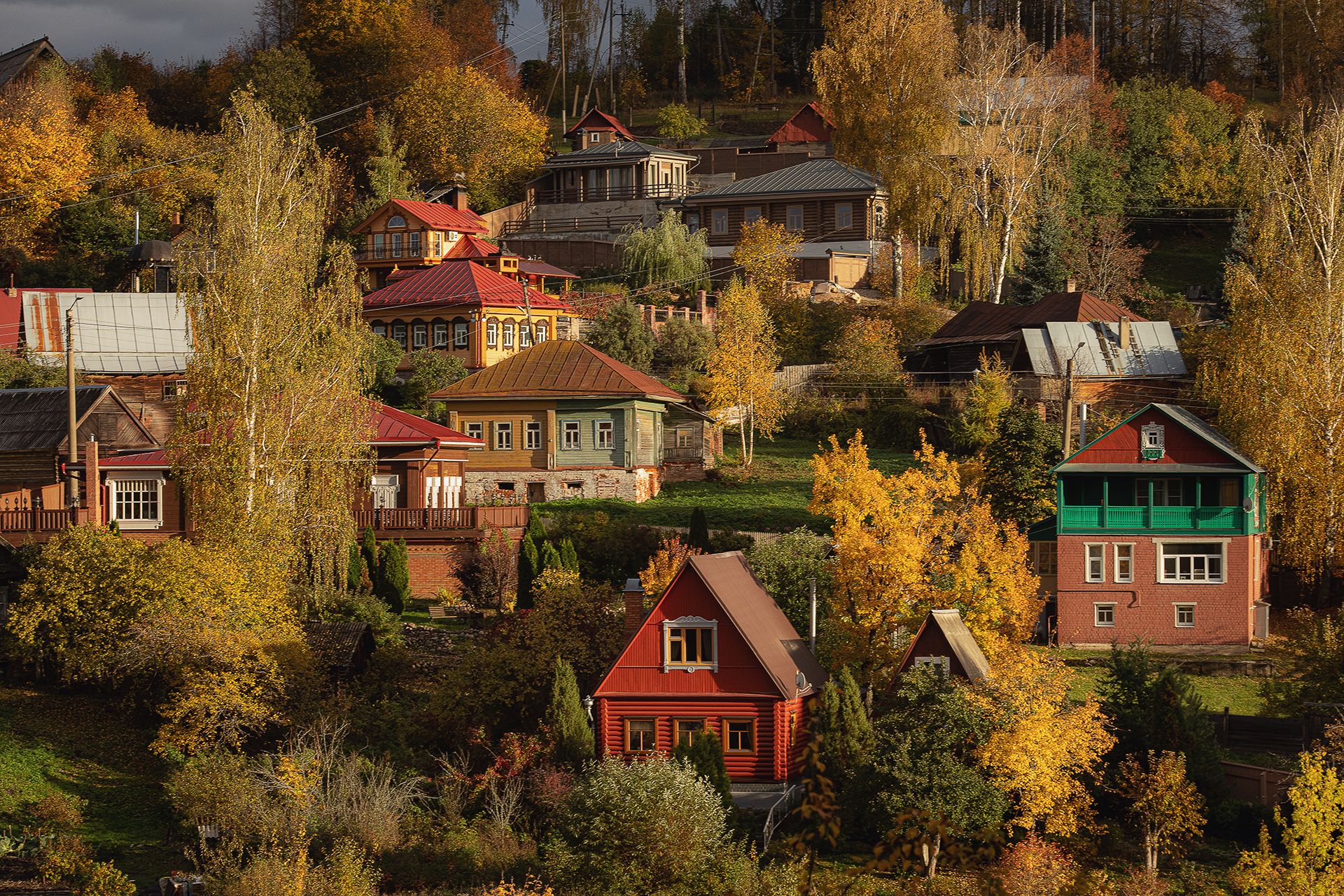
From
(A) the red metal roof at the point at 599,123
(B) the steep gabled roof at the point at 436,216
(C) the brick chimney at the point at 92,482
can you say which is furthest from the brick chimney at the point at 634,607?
(A) the red metal roof at the point at 599,123

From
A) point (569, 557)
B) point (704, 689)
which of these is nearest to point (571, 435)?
point (569, 557)

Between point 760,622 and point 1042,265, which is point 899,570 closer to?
point 760,622

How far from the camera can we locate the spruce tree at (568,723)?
37094mm

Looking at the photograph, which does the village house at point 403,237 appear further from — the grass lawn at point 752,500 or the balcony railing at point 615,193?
the grass lawn at point 752,500

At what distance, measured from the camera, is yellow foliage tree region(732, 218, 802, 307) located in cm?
7544

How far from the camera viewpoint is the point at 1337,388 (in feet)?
163

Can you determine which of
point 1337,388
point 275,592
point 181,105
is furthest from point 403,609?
point 181,105

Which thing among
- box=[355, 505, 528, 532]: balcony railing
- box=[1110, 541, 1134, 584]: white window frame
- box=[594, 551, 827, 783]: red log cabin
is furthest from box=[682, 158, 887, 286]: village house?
box=[594, 551, 827, 783]: red log cabin

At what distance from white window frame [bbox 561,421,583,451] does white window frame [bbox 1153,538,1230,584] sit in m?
21.0

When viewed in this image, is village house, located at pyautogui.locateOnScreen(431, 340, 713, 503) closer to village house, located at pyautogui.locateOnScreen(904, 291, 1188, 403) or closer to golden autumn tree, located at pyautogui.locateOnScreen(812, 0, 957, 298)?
village house, located at pyautogui.locateOnScreen(904, 291, 1188, 403)

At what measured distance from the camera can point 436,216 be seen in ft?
267

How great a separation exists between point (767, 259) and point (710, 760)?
4320 centimetres

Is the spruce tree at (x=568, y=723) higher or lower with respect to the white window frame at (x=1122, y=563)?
lower

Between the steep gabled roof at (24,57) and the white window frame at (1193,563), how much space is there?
232 ft
